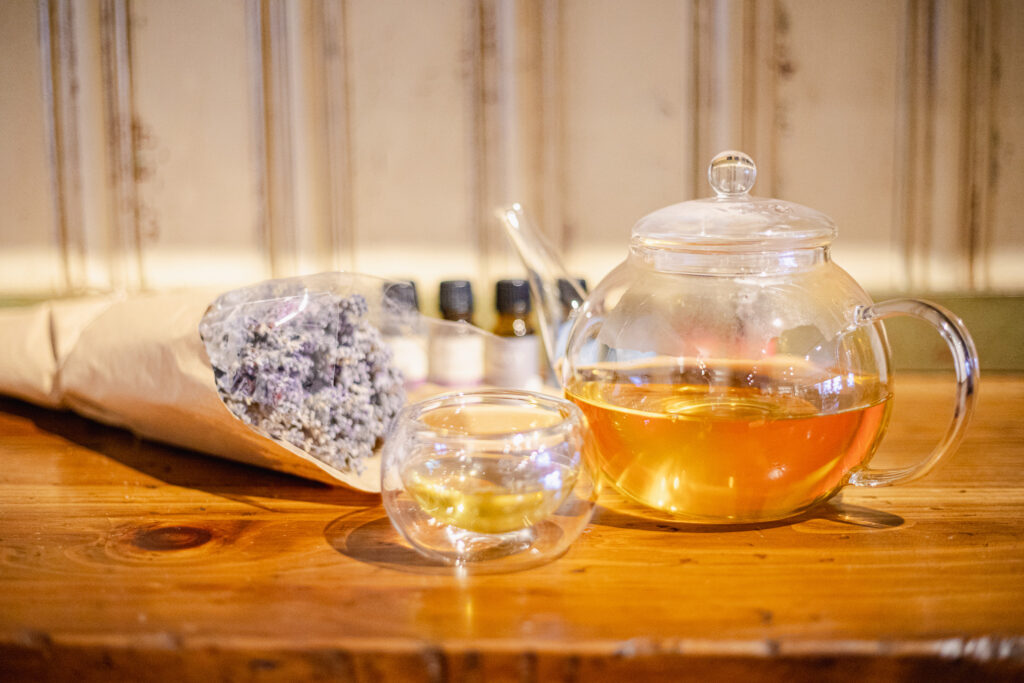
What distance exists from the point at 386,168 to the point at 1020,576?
35.7 inches

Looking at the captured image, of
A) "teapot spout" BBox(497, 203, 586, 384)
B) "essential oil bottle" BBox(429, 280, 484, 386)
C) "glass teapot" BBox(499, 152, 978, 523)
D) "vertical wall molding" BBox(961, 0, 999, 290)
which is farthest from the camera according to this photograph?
"vertical wall molding" BBox(961, 0, 999, 290)

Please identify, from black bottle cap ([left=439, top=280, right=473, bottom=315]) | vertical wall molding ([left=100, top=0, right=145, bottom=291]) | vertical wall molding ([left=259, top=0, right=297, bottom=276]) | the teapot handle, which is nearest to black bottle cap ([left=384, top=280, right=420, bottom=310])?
black bottle cap ([left=439, top=280, right=473, bottom=315])

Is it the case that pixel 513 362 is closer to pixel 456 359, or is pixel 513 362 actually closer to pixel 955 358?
pixel 456 359

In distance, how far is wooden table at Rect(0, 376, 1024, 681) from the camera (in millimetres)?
354

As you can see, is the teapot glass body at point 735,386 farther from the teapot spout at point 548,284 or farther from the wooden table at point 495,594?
the teapot spout at point 548,284

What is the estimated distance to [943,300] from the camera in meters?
1.04

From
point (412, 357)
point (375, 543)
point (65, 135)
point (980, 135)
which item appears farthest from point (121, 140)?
point (980, 135)

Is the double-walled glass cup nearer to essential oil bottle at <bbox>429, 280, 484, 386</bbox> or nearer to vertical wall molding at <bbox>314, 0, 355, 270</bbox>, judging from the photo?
essential oil bottle at <bbox>429, 280, 484, 386</bbox>

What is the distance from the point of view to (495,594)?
16.1 inches

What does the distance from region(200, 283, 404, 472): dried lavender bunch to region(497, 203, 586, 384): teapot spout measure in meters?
0.15

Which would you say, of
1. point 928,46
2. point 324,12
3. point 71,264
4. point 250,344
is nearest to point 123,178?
point 71,264

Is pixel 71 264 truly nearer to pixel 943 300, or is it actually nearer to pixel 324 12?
pixel 324 12

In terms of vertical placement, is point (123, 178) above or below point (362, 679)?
above

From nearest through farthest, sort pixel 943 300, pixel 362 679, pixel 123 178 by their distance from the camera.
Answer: pixel 362 679 → pixel 943 300 → pixel 123 178
